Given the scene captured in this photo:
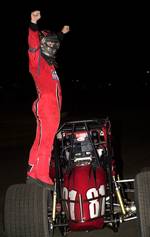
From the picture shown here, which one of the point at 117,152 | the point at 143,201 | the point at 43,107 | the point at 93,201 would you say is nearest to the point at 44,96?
the point at 43,107

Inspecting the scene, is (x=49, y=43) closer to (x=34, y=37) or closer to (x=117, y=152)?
(x=34, y=37)

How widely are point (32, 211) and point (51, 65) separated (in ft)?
4.71

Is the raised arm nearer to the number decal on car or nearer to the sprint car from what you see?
the sprint car

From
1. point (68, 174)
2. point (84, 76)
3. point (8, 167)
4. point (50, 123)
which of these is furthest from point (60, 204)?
point (84, 76)

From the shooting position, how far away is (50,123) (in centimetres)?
521

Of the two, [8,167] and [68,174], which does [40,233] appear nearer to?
[68,174]

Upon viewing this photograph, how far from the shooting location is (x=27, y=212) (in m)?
5.14

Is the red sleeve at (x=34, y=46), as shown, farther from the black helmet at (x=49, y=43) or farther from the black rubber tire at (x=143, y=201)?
the black rubber tire at (x=143, y=201)

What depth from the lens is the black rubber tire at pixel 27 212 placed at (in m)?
5.11

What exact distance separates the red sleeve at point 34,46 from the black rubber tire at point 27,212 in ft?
4.01

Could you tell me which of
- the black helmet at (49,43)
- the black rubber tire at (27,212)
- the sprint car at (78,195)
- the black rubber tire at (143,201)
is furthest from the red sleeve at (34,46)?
the black rubber tire at (143,201)

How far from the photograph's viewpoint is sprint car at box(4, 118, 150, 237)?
513 cm

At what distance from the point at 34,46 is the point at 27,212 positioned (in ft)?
5.20

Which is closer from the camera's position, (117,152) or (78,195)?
(78,195)
